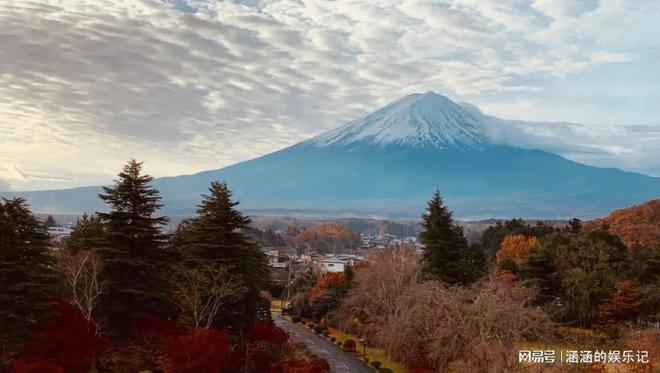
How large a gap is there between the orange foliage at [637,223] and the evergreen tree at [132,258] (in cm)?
4500

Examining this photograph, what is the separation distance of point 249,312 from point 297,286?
27190mm

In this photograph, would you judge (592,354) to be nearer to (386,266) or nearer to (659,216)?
(386,266)

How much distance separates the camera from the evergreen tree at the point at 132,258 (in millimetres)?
23828

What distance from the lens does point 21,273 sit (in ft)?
62.2

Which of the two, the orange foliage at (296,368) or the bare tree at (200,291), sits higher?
the bare tree at (200,291)

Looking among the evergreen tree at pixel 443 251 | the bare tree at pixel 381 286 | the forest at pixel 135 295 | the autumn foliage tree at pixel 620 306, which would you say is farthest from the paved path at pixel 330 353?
the autumn foliage tree at pixel 620 306

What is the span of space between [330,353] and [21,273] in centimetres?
1840

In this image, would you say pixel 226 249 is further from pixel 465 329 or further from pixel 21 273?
pixel 465 329

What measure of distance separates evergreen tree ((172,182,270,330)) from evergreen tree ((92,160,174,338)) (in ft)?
5.23

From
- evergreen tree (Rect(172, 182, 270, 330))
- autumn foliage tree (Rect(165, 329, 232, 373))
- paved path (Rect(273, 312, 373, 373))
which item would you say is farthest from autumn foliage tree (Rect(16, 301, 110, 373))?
paved path (Rect(273, 312, 373, 373))

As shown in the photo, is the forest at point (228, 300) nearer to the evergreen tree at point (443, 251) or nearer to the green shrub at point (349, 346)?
the evergreen tree at point (443, 251)

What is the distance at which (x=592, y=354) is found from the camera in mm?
17734

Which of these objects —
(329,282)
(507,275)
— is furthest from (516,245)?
(329,282)

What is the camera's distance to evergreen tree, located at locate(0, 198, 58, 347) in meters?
18.4
